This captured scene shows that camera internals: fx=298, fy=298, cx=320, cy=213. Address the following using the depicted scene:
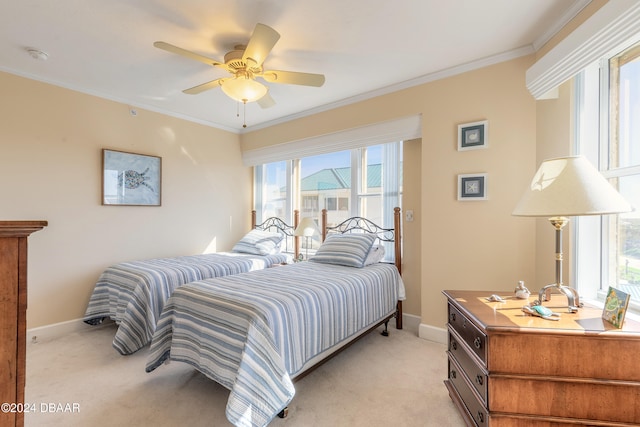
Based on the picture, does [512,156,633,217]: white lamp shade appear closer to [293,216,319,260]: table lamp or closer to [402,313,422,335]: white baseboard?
[402,313,422,335]: white baseboard

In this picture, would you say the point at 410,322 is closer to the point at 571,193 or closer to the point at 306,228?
the point at 306,228

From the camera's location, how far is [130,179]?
354 centimetres

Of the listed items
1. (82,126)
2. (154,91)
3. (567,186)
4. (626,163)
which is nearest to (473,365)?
(567,186)

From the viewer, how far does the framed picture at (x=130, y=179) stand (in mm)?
3359

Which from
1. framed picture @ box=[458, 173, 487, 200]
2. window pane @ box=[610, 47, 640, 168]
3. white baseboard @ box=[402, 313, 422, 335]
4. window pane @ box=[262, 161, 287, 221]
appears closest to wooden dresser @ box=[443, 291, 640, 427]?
window pane @ box=[610, 47, 640, 168]

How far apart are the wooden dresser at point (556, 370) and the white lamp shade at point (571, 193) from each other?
490 millimetres

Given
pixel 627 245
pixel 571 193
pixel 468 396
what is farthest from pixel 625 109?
pixel 468 396

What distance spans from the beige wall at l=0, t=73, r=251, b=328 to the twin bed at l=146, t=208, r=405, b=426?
1714 millimetres

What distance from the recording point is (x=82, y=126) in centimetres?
319

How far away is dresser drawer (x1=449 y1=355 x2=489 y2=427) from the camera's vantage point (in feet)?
4.63

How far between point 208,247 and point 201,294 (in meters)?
2.48

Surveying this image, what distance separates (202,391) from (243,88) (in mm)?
2190

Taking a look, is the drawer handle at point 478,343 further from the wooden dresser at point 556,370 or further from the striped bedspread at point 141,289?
the striped bedspread at point 141,289

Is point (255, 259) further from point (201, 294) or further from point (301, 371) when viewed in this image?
point (301, 371)
